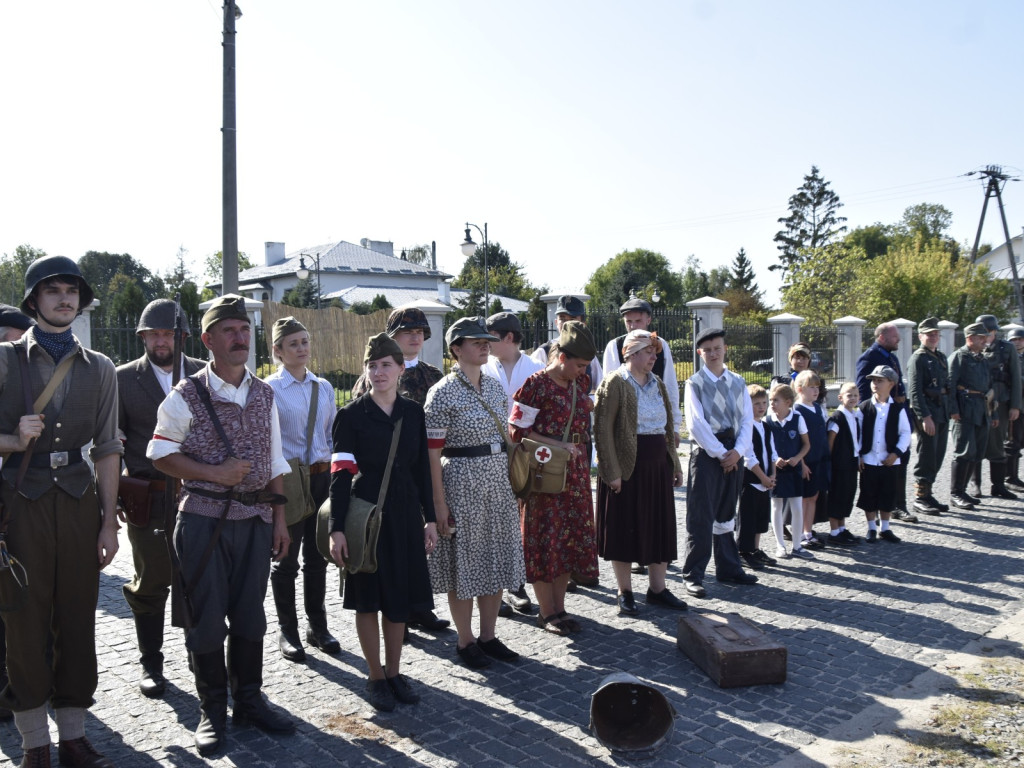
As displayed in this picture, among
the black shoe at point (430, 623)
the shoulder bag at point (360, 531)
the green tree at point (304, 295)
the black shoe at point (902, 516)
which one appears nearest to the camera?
the shoulder bag at point (360, 531)

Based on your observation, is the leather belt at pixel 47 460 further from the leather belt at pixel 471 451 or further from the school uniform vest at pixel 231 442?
the leather belt at pixel 471 451

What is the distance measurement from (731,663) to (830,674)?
70 centimetres

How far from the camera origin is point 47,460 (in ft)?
11.6

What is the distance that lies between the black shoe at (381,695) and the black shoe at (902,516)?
6697 millimetres

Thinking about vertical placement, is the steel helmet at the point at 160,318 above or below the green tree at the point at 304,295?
below

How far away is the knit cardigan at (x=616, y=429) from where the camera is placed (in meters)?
5.65

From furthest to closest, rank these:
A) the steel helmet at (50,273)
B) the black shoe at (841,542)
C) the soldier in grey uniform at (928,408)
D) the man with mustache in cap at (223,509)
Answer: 1. the soldier in grey uniform at (928,408)
2. the black shoe at (841,542)
3. the man with mustache in cap at (223,509)
4. the steel helmet at (50,273)

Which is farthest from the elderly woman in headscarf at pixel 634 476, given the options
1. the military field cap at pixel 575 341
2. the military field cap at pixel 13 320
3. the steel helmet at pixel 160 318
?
the military field cap at pixel 13 320

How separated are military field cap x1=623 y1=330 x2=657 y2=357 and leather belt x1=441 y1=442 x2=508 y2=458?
1475mm

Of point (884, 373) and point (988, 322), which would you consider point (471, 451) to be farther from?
point (988, 322)

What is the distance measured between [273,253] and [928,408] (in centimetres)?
7628

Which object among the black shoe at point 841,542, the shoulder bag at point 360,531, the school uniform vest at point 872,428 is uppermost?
the school uniform vest at point 872,428

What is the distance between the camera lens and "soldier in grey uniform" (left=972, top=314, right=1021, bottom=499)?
33.3ft

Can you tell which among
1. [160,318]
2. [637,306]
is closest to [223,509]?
[160,318]
